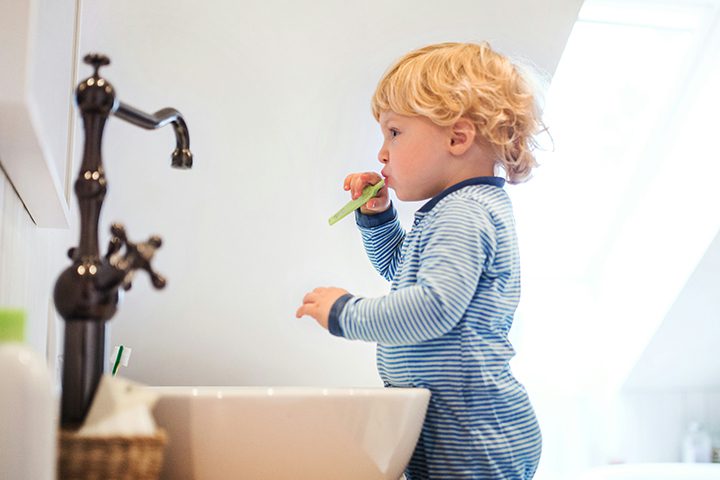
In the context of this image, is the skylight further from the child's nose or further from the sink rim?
the sink rim

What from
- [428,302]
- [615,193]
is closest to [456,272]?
[428,302]

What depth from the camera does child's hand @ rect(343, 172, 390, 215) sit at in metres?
1.44

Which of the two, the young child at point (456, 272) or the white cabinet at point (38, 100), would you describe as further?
the young child at point (456, 272)

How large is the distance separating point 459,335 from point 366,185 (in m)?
0.41

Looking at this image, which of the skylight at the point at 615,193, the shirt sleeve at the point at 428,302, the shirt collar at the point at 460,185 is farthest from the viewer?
the skylight at the point at 615,193

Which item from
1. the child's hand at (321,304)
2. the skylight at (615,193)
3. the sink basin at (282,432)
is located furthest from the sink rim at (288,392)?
the skylight at (615,193)

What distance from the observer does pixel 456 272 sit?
1.07m

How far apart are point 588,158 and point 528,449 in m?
1.49

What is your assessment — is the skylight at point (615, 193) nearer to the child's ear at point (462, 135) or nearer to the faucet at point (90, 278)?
the child's ear at point (462, 135)

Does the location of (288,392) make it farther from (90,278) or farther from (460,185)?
(460,185)

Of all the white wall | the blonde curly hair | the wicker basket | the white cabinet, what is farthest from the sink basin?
the white wall

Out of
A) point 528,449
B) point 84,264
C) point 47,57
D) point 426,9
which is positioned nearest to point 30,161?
point 47,57

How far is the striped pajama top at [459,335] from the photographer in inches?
41.8

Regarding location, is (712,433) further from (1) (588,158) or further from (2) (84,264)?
(2) (84,264)
